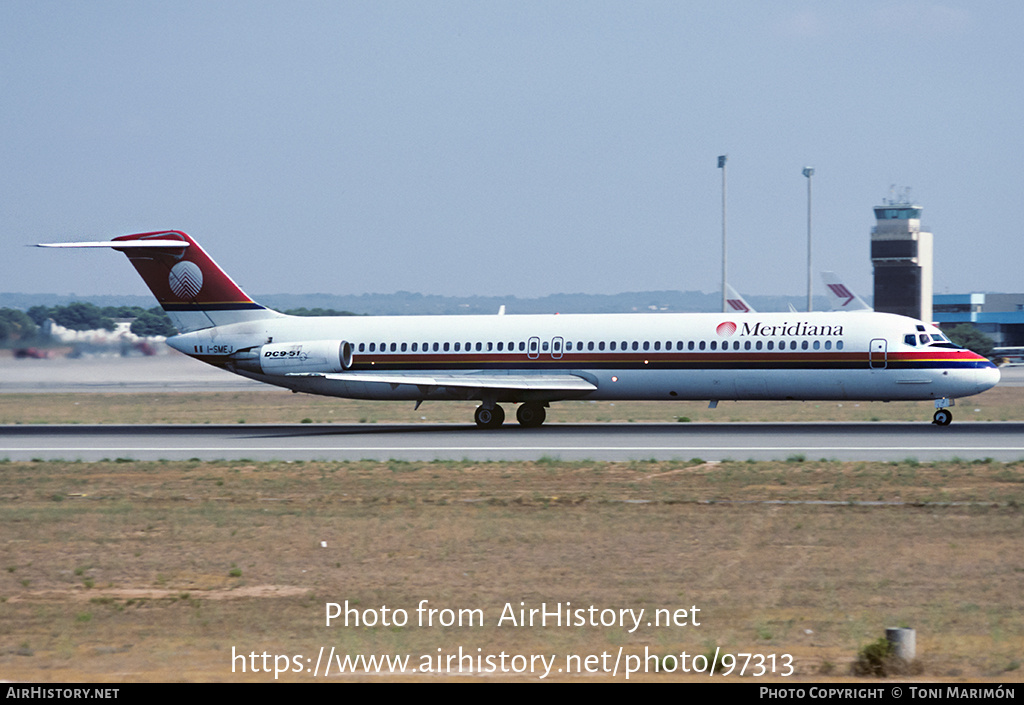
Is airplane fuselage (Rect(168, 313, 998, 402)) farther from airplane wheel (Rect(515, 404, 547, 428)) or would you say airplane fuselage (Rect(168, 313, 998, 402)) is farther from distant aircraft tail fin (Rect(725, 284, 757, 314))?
distant aircraft tail fin (Rect(725, 284, 757, 314))

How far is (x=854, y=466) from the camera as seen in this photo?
78.7ft

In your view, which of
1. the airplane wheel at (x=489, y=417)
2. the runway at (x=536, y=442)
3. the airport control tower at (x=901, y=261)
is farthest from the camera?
the airport control tower at (x=901, y=261)

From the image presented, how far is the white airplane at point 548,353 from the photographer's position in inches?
1342

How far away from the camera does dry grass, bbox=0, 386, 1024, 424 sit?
42156mm

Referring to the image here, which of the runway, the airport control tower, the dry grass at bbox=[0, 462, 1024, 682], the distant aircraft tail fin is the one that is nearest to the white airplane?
the runway

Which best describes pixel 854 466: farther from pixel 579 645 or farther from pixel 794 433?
pixel 579 645

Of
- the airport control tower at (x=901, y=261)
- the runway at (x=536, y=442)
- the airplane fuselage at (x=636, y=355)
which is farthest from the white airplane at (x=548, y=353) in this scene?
the airport control tower at (x=901, y=261)

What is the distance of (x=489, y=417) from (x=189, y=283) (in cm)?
1146

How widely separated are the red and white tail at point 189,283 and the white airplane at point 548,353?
0.04 metres

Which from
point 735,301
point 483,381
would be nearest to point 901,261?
point 735,301

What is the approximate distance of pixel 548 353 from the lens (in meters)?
36.5

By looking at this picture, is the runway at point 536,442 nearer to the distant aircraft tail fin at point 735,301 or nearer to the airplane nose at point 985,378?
the airplane nose at point 985,378

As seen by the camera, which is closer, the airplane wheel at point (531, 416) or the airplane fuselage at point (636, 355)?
the airplane fuselage at point (636, 355)

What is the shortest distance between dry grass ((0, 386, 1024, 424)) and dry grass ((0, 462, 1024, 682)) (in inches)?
710
